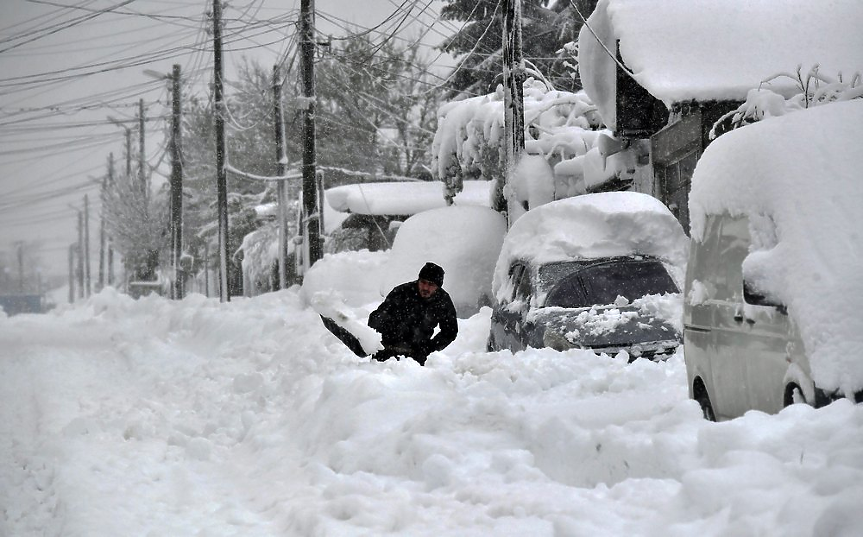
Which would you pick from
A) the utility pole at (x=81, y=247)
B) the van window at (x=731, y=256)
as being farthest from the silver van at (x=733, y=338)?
the utility pole at (x=81, y=247)

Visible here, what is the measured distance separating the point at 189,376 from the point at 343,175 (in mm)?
34483

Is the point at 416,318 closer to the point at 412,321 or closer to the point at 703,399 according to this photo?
the point at 412,321

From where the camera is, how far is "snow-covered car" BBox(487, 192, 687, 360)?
8.45 meters

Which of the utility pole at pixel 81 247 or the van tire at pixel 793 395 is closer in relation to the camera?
the van tire at pixel 793 395

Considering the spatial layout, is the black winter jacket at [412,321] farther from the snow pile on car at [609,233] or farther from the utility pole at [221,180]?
the utility pole at [221,180]

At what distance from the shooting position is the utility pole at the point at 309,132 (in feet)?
69.7

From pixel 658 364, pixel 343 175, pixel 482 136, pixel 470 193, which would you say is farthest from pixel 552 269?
pixel 343 175

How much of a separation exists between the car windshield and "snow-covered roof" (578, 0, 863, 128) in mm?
4670

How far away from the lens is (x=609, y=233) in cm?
980

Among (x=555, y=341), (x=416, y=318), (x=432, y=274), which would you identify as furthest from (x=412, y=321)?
(x=555, y=341)

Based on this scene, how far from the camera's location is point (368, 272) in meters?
19.8

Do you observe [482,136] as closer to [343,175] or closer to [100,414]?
[100,414]

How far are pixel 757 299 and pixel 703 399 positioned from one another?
146 cm

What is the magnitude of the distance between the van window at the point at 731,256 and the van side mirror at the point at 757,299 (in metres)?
0.53
